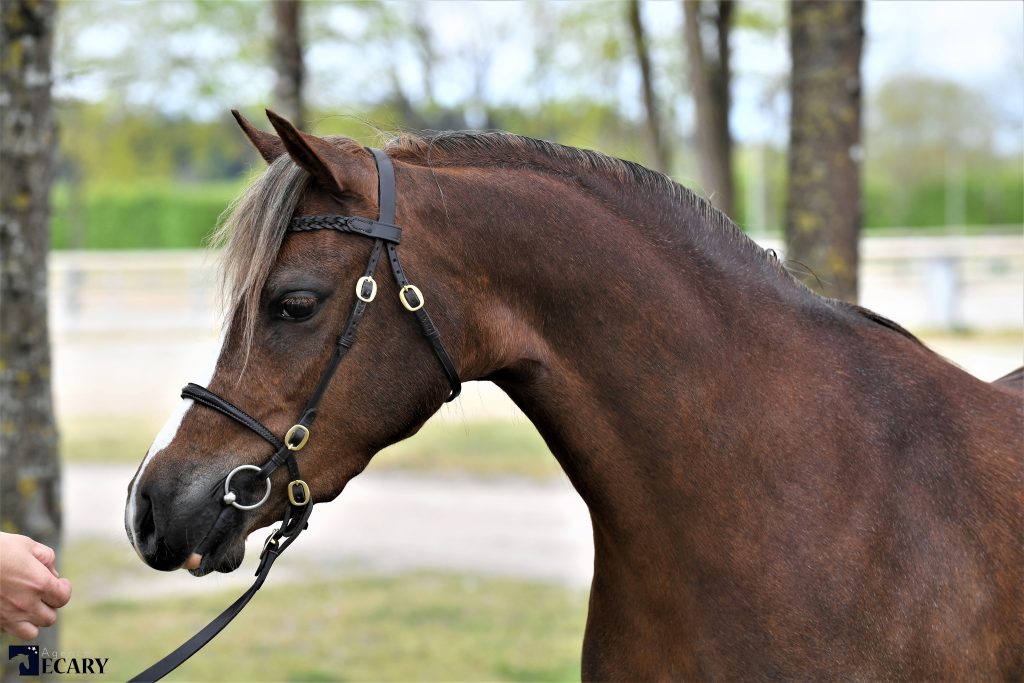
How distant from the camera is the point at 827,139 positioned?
4832mm

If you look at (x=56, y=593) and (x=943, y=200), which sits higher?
(x=56, y=593)

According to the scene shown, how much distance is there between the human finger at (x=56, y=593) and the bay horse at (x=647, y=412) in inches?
8.4

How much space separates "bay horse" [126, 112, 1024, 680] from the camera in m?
2.31

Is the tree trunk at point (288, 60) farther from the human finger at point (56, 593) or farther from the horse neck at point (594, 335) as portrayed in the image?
the human finger at point (56, 593)

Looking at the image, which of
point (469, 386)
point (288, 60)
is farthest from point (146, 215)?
point (288, 60)

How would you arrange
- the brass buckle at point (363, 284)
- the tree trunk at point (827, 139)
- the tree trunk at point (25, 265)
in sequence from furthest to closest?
the tree trunk at point (827, 139) → the tree trunk at point (25, 265) → the brass buckle at point (363, 284)

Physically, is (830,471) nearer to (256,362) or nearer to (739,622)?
(739,622)

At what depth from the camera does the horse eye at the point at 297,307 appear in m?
2.30

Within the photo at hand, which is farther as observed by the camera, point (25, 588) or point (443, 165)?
point (443, 165)

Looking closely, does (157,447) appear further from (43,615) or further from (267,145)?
(267,145)

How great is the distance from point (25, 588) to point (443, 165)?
1.46 m

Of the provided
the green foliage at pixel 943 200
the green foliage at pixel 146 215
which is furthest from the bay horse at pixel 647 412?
the green foliage at pixel 943 200

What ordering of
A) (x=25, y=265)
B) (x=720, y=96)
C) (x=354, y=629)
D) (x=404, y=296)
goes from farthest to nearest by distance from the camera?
(x=720, y=96), (x=354, y=629), (x=25, y=265), (x=404, y=296)

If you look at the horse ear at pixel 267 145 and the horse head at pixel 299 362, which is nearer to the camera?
the horse head at pixel 299 362
